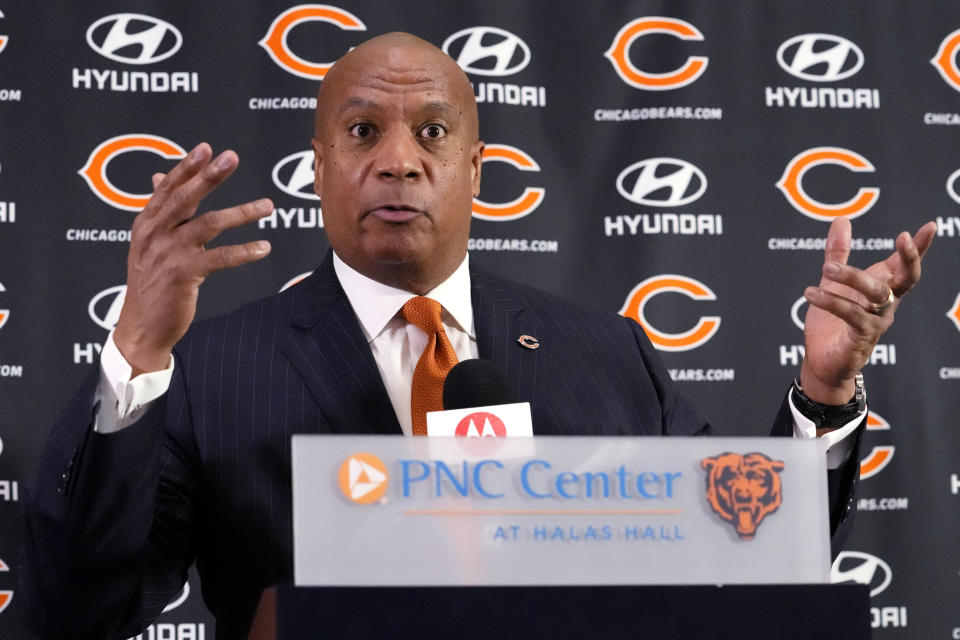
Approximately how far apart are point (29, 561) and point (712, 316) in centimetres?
213

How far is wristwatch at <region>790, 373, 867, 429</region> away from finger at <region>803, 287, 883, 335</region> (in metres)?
0.15

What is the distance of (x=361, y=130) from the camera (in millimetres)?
2123

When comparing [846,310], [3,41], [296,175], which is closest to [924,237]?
[846,310]

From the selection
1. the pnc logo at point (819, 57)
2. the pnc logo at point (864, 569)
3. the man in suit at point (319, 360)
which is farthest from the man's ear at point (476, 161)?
the pnc logo at point (864, 569)

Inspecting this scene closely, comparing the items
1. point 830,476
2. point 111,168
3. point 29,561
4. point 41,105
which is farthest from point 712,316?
point 29,561

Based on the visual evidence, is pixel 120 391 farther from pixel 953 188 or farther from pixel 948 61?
pixel 948 61

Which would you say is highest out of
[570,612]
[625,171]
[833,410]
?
[625,171]

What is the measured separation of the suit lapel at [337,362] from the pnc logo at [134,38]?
1392 mm

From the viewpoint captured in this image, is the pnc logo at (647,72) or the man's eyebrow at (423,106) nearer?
the man's eyebrow at (423,106)

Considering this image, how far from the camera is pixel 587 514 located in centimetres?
122

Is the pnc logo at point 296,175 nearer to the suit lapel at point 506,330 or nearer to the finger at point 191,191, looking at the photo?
the suit lapel at point 506,330

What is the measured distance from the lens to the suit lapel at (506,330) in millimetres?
2068

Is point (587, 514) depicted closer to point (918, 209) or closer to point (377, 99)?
point (377, 99)

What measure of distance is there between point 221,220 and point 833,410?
3.30 ft
